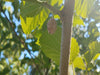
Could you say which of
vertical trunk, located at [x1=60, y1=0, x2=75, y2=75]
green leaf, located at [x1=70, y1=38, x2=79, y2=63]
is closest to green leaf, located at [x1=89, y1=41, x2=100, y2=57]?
green leaf, located at [x1=70, y1=38, x2=79, y2=63]

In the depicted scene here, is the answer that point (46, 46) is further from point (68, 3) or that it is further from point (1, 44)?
point (1, 44)

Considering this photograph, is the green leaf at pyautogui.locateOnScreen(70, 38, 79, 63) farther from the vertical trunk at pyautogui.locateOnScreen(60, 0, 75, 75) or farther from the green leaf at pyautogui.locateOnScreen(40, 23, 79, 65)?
the vertical trunk at pyautogui.locateOnScreen(60, 0, 75, 75)

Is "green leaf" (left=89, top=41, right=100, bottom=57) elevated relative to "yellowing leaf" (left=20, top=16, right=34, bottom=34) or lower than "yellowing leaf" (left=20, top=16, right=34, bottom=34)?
lower

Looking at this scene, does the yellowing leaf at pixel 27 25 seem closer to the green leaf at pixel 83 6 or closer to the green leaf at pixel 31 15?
the green leaf at pixel 31 15

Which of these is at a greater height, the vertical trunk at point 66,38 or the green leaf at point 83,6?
the green leaf at point 83,6

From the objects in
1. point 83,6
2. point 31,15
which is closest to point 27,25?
point 31,15

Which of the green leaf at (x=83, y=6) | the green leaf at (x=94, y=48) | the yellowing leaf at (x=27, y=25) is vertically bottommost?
the green leaf at (x=94, y=48)

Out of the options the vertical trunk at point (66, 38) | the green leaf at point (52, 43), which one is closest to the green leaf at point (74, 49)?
the green leaf at point (52, 43)

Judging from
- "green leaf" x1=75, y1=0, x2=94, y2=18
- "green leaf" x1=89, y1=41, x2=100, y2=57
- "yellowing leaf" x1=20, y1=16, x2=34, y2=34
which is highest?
"green leaf" x1=75, y1=0, x2=94, y2=18

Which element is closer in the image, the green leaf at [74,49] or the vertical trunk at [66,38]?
the vertical trunk at [66,38]

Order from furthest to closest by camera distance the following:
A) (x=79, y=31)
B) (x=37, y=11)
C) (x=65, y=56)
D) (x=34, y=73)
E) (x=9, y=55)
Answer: (x=9, y=55) < (x=79, y=31) < (x=34, y=73) < (x=37, y=11) < (x=65, y=56)

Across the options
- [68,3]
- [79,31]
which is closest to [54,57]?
[68,3]

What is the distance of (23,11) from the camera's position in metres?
0.33

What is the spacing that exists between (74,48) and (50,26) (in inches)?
3.2
